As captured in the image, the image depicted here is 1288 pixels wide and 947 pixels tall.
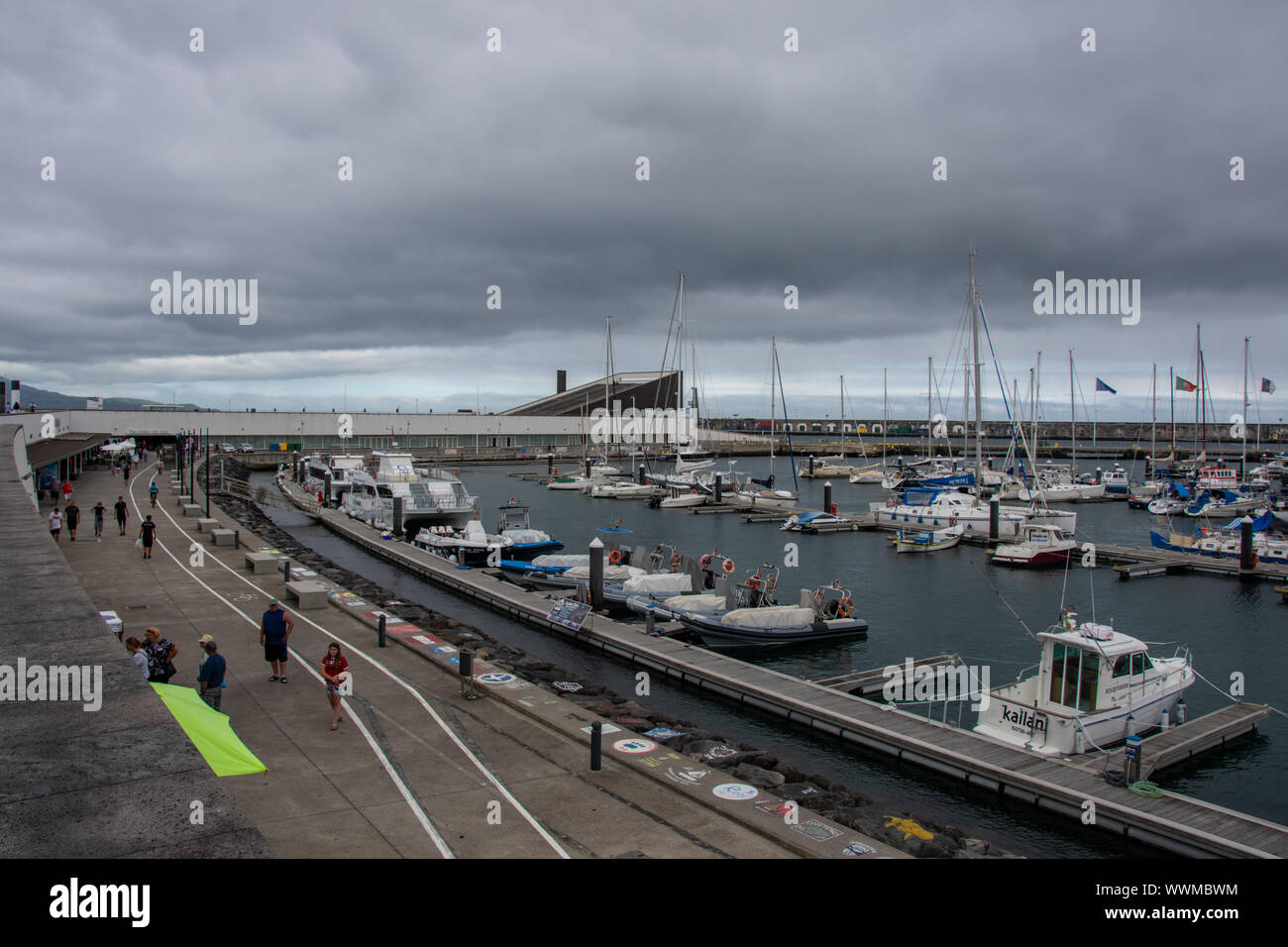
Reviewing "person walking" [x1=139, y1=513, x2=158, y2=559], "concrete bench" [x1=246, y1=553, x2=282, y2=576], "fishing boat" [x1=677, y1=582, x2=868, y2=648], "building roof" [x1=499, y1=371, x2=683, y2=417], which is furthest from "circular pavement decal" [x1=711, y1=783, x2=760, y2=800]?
"building roof" [x1=499, y1=371, x2=683, y2=417]

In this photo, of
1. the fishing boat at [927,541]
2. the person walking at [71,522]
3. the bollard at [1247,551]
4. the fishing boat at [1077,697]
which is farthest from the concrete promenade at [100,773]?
the bollard at [1247,551]

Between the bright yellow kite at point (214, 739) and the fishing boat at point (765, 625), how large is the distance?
66.7 feet

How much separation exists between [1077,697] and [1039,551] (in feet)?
111

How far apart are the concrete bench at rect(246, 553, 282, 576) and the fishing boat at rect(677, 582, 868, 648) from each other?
15.1m

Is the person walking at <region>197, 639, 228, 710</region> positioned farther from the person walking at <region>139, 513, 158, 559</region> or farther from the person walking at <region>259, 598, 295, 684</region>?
the person walking at <region>139, 513, 158, 559</region>

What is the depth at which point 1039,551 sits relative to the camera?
50875 millimetres

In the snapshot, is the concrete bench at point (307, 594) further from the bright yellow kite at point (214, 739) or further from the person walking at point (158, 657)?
the bright yellow kite at point (214, 739)

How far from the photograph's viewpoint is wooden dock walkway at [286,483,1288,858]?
48.9ft

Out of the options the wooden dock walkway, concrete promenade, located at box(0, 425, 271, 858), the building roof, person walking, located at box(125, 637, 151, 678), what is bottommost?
the wooden dock walkway

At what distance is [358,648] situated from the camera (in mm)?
22375

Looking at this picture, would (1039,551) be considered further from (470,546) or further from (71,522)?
(71,522)

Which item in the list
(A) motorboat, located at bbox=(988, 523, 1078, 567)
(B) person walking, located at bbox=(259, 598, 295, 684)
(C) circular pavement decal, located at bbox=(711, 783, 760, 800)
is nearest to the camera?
(C) circular pavement decal, located at bbox=(711, 783, 760, 800)

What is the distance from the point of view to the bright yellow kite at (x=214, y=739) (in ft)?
A: 36.2
